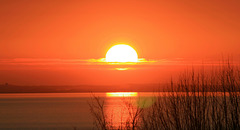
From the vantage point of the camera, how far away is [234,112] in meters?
12.4

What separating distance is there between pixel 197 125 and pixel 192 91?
1467 millimetres

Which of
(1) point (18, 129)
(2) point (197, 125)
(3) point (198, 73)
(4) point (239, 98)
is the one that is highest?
(1) point (18, 129)

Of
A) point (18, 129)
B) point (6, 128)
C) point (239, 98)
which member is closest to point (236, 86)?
point (239, 98)

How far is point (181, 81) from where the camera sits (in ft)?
47.5

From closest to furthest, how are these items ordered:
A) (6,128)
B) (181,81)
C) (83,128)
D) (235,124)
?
(235,124) < (181,81) < (83,128) < (6,128)

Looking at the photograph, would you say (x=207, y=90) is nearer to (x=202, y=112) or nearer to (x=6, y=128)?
(x=202, y=112)

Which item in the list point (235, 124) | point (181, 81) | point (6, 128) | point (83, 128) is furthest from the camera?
point (6, 128)

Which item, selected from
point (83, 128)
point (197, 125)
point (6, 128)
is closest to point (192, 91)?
point (197, 125)

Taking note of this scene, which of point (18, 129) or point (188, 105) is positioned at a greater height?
point (18, 129)

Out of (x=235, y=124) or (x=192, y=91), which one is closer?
(x=235, y=124)

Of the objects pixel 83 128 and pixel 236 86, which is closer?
pixel 236 86

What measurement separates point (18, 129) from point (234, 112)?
66.9 meters

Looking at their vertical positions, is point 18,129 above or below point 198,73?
above

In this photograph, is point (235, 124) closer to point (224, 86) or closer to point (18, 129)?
point (224, 86)
